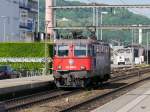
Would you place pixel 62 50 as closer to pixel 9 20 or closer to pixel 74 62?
pixel 74 62

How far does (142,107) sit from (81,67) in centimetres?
1329

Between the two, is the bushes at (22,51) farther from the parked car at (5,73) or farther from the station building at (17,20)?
the station building at (17,20)

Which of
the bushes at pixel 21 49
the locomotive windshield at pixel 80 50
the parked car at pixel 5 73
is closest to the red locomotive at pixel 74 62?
the locomotive windshield at pixel 80 50

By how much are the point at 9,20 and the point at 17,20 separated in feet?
24.9

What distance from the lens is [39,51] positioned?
Answer: 223ft

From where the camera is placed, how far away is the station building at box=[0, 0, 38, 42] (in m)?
116

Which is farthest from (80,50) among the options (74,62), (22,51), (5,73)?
(22,51)

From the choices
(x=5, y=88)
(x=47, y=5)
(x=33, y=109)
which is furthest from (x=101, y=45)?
(x=47, y=5)

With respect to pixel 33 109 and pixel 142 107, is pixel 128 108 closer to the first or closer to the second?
pixel 142 107

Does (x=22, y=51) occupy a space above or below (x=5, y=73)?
above

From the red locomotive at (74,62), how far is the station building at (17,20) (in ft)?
249

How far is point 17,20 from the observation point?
130 metres

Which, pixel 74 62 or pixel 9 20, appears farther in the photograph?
pixel 9 20

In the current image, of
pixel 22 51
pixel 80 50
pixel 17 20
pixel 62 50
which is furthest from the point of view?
pixel 17 20
